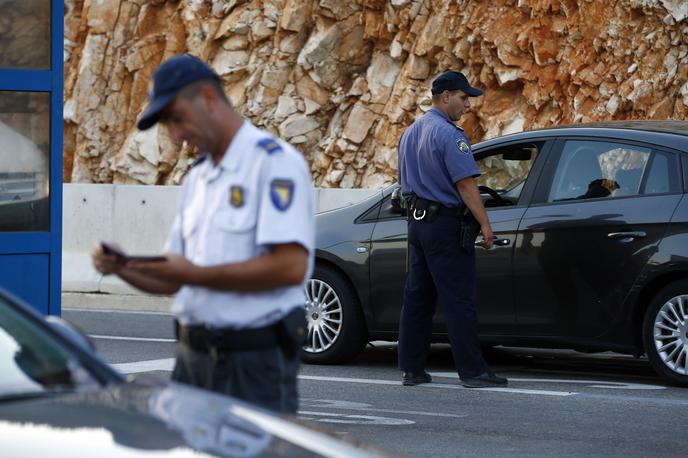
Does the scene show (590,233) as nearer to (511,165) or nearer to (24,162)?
(511,165)

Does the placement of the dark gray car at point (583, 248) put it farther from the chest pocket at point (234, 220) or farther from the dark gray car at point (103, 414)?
the dark gray car at point (103, 414)

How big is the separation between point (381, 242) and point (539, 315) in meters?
1.32

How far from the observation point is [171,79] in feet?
13.0

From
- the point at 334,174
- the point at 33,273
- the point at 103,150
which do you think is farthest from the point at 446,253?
the point at 103,150

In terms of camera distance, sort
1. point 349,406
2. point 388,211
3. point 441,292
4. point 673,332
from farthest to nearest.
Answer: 1. point 388,211
2. point 441,292
3. point 673,332
4. point 349,406

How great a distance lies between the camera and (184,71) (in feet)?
13.0

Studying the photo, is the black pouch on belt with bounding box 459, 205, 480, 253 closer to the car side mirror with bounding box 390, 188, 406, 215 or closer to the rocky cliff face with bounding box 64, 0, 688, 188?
the car side mirror with bounding box 390, 188, 406, 215

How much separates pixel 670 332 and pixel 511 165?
5.49 feet

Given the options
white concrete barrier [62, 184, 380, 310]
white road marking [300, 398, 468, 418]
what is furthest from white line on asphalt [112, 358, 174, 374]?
white concrete barrier [62, 184, 380, 310]

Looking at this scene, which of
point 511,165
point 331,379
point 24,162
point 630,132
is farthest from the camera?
point 511,165

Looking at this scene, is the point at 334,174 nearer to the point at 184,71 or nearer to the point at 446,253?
the point at 446,253

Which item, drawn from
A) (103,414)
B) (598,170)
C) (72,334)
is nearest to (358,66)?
(598,170)

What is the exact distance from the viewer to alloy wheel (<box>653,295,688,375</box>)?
9016 mm

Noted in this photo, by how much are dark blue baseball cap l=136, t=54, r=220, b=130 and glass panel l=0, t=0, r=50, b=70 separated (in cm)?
A: 441
